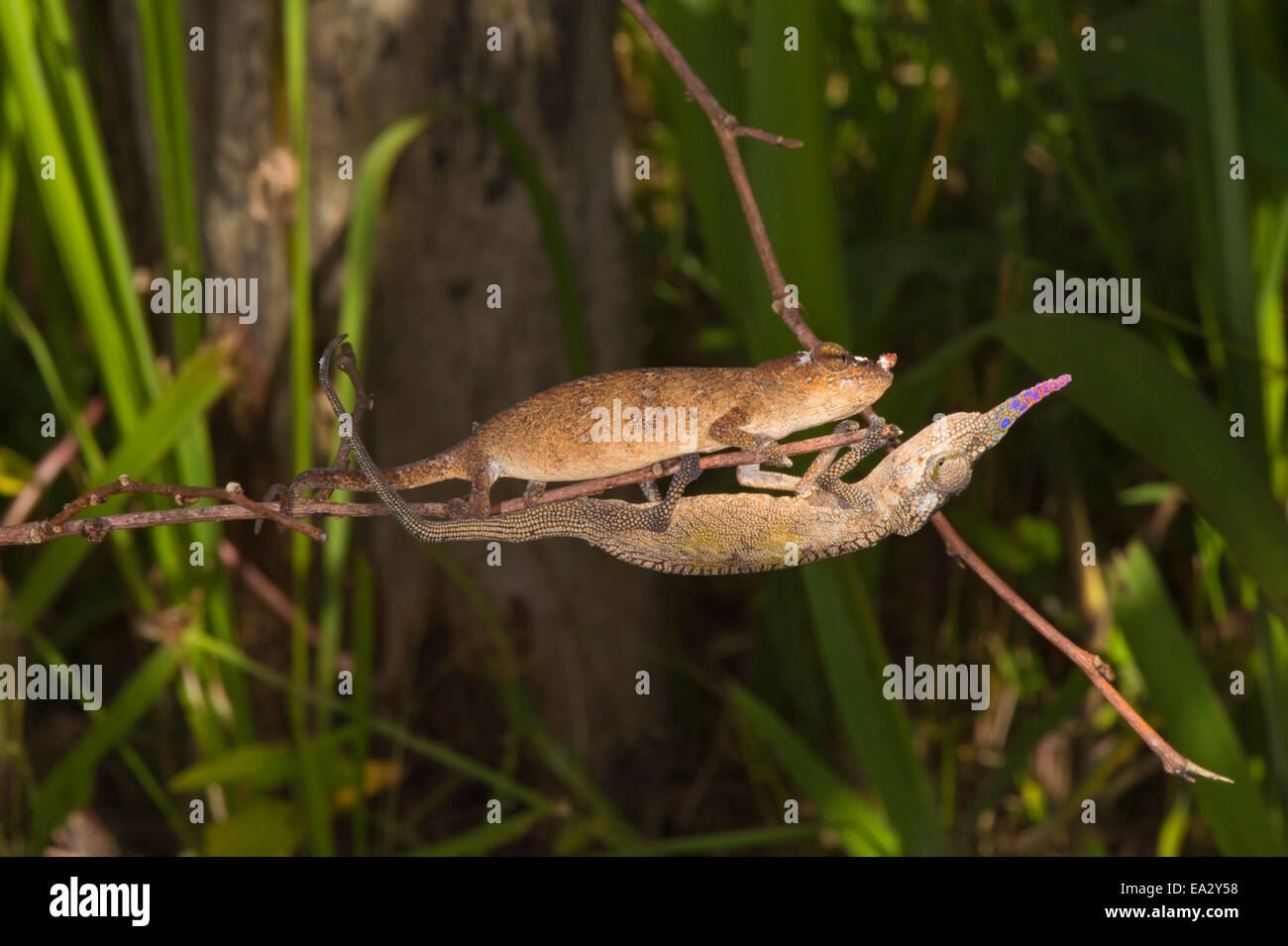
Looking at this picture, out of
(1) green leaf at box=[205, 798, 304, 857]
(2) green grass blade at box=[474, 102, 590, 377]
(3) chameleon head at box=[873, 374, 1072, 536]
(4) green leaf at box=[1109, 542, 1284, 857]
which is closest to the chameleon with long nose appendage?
(3) chameleon head at box=[873, 374, 1072, 536]

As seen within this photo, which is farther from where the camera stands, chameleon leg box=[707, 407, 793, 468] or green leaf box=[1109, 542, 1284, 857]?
green leaf box=[1109, 542, 1284, 857]

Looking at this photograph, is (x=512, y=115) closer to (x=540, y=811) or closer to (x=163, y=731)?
(x=540, y=811)

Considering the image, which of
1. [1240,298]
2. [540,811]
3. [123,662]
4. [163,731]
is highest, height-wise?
[1240,298]

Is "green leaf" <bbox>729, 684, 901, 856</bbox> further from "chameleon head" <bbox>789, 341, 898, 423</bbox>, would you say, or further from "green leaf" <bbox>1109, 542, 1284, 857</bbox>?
"chameleon head" <bbox>789, 341, 898, 423</bbox>

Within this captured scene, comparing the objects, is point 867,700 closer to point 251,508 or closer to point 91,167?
point 251,508

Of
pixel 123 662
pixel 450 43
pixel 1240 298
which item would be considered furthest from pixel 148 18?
A: pixel 123 662

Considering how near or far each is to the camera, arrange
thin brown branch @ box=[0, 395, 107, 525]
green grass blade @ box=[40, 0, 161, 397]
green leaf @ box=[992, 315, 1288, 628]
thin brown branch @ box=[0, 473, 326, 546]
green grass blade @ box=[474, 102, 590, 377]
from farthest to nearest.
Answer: thin brown branch @ box=[0, 395, 107, 525] < green grass blade @ box=[474, 102, 590, 377] < green grass blade @ box=[40, 0, 161, 397] < green leaf @ box=[992, 315, 1288, 628] < thin brown branch @ box=[0, 473, 326, 546]
